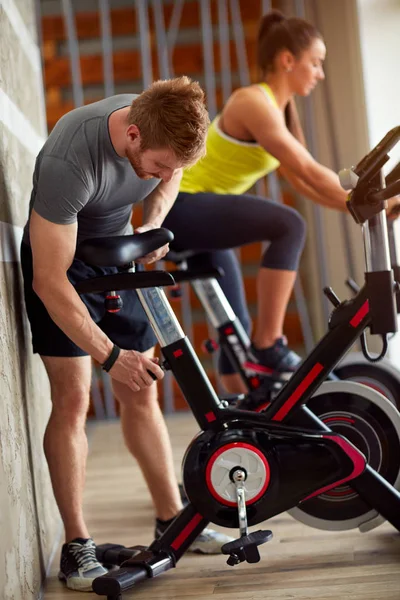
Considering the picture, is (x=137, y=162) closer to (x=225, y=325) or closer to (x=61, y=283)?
(x=61, y=283)

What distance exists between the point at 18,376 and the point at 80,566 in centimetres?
49

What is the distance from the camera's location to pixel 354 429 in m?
2.11

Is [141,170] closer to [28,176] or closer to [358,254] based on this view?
[28,176]

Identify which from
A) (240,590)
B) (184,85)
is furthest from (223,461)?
(184,85)

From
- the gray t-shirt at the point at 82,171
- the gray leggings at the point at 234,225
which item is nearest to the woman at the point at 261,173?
the gray leggings at the point at 234,225

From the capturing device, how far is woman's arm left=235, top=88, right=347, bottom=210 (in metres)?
2.41

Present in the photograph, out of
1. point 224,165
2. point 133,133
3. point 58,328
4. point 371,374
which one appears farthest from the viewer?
point 224,165

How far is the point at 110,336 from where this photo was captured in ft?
6.98

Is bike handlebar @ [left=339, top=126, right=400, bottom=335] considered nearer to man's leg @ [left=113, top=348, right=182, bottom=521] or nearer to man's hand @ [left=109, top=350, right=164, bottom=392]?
man's hand @ [left=109, top=350, right=164, bottom=392]

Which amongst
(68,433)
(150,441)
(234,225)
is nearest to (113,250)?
(68,433)

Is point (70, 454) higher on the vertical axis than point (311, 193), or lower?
lower

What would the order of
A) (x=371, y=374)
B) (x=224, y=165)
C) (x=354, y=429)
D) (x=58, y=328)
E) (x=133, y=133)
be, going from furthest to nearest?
1. (x=224, y=165)
2. (x=371, y=374)
3. (x=354, y=429)
4. (x=58, y=328)
5. (x=133, y=133)

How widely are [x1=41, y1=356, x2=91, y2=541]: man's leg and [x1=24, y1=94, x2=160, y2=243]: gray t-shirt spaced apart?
0.37 metres

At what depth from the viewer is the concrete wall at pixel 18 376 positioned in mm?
1781
